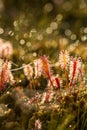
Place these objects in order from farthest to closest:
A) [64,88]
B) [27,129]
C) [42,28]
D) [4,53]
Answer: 1. [42,28]
2. [4,53]
3. [64,88]
4. [27,129]

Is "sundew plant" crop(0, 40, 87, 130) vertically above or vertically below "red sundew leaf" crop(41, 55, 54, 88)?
below

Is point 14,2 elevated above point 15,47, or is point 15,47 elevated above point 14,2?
point 14,2

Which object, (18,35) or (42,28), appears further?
(42,28)

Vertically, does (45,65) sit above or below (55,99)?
above

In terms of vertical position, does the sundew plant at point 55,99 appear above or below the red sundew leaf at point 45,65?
below

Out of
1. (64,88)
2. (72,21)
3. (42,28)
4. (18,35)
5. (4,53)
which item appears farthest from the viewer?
(72,21)

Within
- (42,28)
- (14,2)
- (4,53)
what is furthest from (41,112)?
(14,2)

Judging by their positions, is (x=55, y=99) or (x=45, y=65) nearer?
(x=45, y=65)

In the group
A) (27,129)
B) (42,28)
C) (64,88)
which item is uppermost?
(42,28)

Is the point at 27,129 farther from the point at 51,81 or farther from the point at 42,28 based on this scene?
the point at 42,28

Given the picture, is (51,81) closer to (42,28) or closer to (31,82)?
(31,82)
